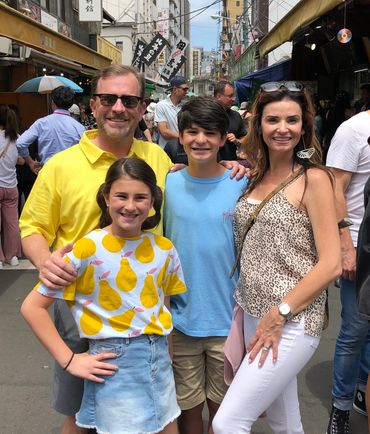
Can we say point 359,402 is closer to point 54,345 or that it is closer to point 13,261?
point 54,345

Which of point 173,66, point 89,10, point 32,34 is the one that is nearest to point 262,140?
point 32,34

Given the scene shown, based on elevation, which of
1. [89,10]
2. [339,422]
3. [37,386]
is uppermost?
[89,10]

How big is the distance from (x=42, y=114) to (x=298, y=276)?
10055 millimetres

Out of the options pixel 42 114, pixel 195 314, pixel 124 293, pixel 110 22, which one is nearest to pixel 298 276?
pixel 195 314

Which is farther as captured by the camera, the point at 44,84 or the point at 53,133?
the point at 44,84

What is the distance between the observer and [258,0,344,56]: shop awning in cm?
496

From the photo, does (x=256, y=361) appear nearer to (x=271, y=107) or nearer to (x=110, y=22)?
(x=271, y=107)

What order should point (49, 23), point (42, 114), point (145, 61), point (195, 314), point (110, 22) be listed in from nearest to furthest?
point (195, 314)
point (42, 114)
point (49, 23)
point (145, 61)
point (110, 22)

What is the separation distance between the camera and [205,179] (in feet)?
7.11

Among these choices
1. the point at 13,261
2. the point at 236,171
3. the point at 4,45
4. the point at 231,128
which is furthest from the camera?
the point at 4,45

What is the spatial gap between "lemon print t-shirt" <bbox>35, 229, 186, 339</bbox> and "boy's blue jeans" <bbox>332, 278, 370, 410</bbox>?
119 centimetres

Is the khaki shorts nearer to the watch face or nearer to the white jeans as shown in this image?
the white jeans

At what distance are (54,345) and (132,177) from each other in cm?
66

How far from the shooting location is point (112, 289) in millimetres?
1828
